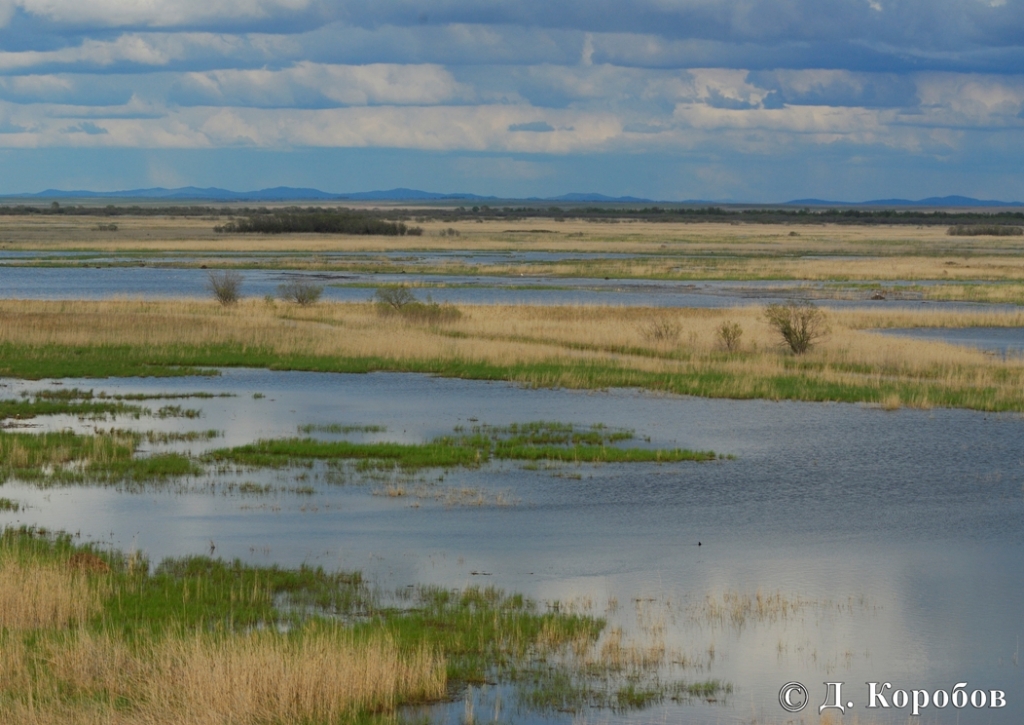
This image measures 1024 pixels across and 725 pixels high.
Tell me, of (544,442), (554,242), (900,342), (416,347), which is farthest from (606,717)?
(554,242)

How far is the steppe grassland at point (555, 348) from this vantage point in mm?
31594

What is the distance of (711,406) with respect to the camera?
2906 cm

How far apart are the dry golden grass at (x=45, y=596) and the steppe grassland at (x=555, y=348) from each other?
1958 cm

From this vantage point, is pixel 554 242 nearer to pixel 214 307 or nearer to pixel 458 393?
pixel 214 307

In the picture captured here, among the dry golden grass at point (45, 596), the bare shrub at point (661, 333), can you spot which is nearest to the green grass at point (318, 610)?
the dry golden grass at point (45, 596)

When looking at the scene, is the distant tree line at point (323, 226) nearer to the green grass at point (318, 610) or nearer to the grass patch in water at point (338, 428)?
the grass patch in water at point (338, 428)

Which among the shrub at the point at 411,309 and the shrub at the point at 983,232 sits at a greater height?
the shrub at the point at 983,232

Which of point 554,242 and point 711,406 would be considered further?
point 554,242

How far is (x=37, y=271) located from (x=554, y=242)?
201 feet

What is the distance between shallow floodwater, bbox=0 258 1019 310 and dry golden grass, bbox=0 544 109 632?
40377 mm

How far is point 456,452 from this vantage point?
22203mm

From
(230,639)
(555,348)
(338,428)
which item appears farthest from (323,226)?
(230,639)

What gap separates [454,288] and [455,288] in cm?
6

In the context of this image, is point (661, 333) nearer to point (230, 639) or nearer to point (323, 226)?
point (230, 639)
